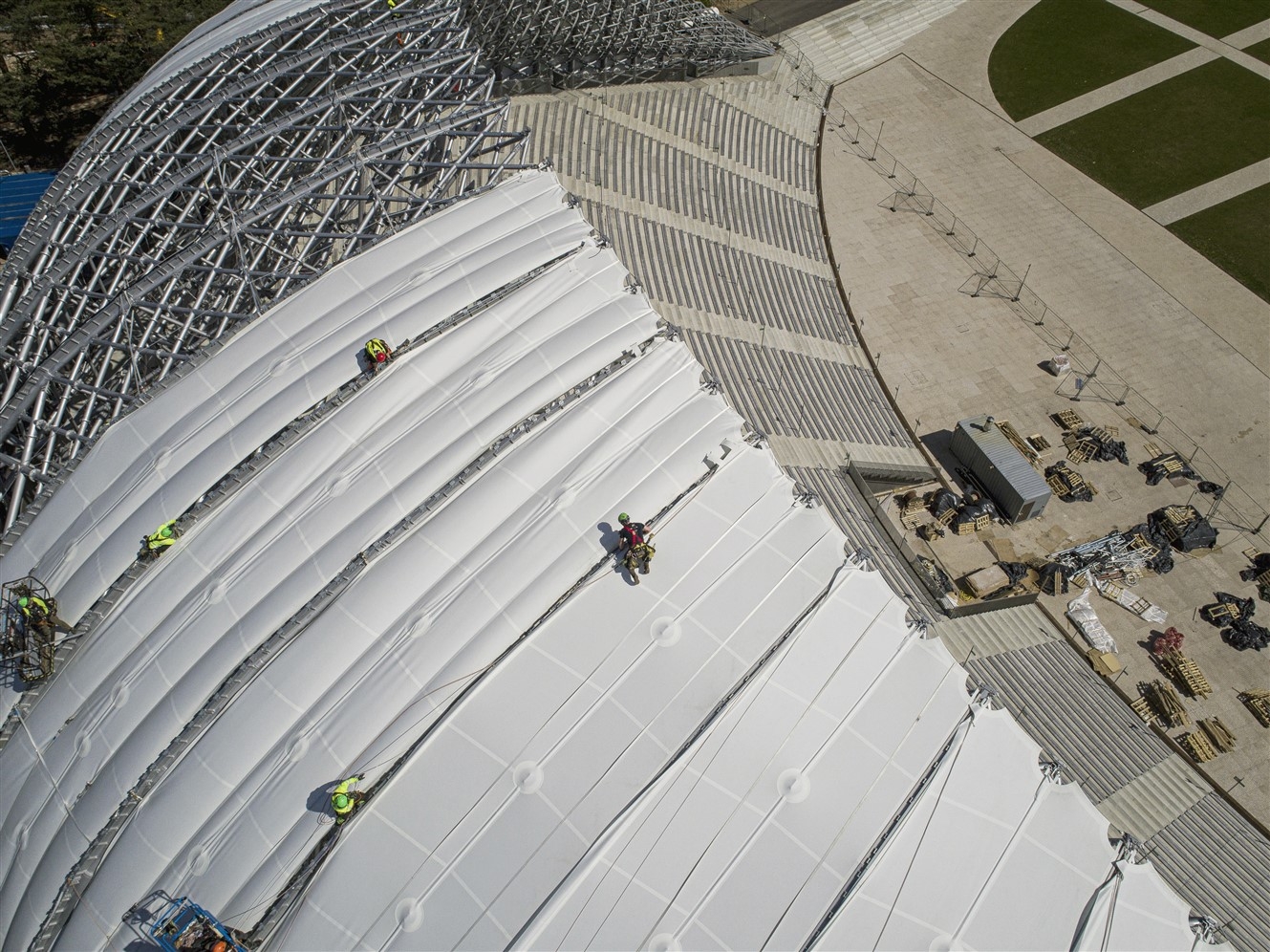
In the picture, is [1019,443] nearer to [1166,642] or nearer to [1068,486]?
[1068,486]

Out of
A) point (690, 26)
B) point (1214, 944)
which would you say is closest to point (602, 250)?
point (1214, 944)

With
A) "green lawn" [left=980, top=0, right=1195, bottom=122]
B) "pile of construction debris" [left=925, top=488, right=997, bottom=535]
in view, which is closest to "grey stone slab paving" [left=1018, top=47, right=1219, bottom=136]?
"green lawn" [left=980, top=0, right=1195, bottom=122]

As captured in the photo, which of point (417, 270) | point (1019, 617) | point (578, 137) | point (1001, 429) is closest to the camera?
point (417, 270)

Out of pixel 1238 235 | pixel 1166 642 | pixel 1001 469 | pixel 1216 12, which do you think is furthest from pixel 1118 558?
pixel 1216 12

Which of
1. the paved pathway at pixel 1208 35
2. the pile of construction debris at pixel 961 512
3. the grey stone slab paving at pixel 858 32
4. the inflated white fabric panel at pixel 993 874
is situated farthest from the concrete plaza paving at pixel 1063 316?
the paved pathway at pixel 1208 35

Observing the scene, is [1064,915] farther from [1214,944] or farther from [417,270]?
[417,270]

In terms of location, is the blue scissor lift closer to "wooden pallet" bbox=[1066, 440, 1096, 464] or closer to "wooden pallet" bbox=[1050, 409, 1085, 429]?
"wooden pallet" bbox=[1066, 440, 1096, 464]
